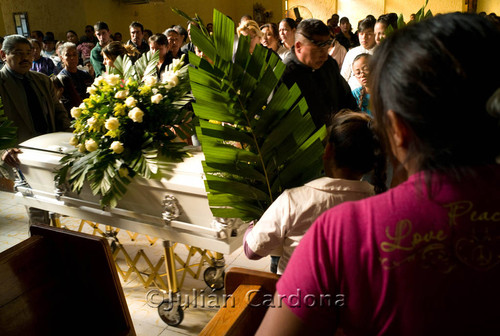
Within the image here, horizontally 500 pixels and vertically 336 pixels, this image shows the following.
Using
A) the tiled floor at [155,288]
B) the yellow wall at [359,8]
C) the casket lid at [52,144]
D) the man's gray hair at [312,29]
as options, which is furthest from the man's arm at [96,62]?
the yellow wall at [359,8]

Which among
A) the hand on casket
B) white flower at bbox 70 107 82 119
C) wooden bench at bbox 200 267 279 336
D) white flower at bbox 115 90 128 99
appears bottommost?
wooden bench at bbox 200 267 279 336

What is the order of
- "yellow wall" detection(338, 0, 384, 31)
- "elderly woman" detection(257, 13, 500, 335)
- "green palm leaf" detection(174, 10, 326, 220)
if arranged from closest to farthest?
"elderly woman" detection(257, 13, 500, 335)
"green palm leaf" detection(174, 10, 326, 220)
"yellow wall" detection(338, 0, 384, 31)

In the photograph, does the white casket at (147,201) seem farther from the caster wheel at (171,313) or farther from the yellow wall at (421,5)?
the yellow wall at (421,5)

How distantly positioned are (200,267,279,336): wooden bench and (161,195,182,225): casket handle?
89cm

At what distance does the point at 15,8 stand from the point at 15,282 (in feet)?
32.3

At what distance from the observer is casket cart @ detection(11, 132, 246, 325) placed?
7.31ft

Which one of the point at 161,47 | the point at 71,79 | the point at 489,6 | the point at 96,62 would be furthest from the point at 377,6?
the point at 71,79

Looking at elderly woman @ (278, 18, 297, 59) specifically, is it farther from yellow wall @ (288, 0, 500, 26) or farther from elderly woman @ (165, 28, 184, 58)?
yellow wall @ (288, 0, 500, 26)

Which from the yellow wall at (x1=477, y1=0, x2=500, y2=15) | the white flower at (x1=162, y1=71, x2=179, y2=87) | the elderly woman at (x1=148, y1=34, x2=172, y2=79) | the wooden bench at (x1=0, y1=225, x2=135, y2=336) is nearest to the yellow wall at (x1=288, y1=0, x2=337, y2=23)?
the yellow wall at (x1=477, y1=0, x2=500, y2=15)

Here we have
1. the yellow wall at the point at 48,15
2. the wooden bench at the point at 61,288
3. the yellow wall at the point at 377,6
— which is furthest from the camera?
the yellow wall at the point at 377,6

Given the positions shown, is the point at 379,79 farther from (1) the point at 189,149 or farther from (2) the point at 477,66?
(1) the point at 189,149

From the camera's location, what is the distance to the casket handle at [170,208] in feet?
7.54

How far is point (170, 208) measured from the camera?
2.30 metres

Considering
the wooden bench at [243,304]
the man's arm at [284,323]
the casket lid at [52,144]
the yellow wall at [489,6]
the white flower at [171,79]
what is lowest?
the wooden bench at [243,304]
